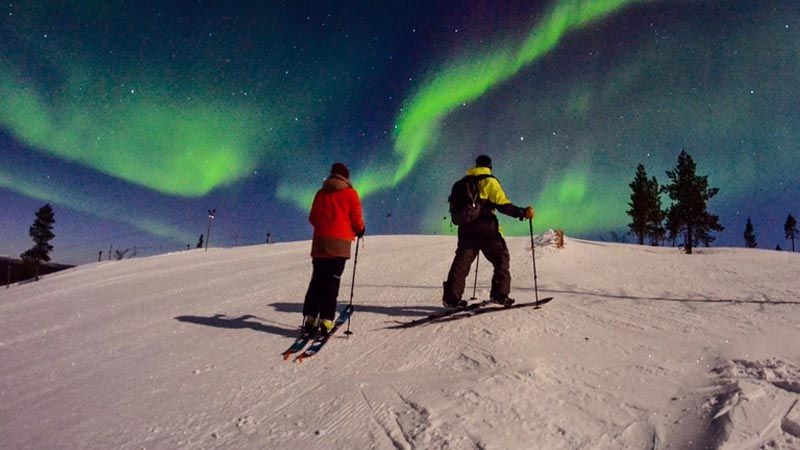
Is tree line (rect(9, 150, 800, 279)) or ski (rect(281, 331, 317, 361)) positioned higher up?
tree line (rect(9, 150, 800, 279))

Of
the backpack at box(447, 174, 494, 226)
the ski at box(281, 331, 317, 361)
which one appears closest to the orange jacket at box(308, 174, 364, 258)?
the ski at box(281, 331, 317, 361)

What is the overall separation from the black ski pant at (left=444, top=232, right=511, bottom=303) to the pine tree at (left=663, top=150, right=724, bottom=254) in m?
46.7

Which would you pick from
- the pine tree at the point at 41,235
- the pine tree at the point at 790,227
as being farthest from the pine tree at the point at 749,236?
the pine tree at the point at 41,235

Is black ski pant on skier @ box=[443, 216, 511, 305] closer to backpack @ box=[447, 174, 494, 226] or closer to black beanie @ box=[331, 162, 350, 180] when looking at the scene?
backpack @ box=[447, 174, 494, 226]

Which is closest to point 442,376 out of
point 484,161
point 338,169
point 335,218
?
point 335,218

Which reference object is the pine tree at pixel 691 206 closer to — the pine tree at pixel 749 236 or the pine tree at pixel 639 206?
the pine tree at pixel 639 206

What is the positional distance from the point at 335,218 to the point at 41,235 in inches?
3927

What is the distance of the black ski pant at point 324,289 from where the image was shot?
199 inches

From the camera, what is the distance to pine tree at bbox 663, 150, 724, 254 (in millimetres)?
42656

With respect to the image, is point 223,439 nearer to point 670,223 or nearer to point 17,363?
point 17,363

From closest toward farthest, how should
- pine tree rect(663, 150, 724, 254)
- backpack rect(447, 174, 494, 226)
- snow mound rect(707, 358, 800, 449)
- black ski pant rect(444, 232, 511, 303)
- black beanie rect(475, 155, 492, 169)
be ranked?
snow mound rect(707, 358, 800, 449)
black ski pant rect(444, 232, 511, 303)
backpack rect(447, 174, 494, 226)
black beanie rect(475, 155, 492, 169)
pine tree rect(663, 150, 724, 254)

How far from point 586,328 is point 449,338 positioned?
5.13 ft

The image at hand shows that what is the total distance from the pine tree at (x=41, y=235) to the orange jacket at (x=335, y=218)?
9700cm

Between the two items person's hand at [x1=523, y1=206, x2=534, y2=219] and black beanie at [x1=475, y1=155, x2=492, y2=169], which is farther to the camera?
black beanie at [x1=475, y1=155, x2=492, y2=169]
